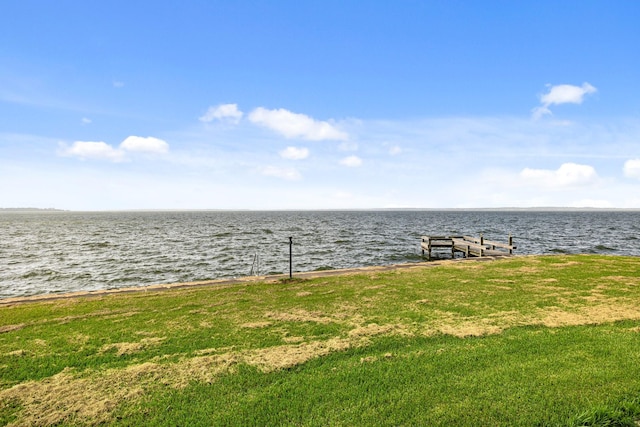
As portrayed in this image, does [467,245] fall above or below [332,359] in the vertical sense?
below

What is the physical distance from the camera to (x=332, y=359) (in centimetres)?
621

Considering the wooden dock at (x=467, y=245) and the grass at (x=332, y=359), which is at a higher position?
the grass at (x=332, y=359)

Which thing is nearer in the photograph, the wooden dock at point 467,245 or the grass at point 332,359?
the grass at point 332,359

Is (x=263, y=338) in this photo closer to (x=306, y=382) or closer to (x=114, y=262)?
(x=306, y=382)

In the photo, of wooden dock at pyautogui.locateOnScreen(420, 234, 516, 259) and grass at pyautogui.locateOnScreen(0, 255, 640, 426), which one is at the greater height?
grass at pyautogui.locateOnScreen(0, 255, 640, 426)

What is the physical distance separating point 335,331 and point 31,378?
18.7 feet

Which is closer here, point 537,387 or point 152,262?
point 537,387

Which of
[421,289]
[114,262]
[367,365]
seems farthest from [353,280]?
[114,262]

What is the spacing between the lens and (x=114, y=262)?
29.5 m

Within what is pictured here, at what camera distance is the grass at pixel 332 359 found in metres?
4.63

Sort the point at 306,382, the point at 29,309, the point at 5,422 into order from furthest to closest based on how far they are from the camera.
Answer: the point at 29,309
the point at 306,382
the point at 5,422

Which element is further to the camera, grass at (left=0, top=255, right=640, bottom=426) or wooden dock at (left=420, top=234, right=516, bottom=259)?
wooden dock at (left=420, top=234, right=516, bottom=259)

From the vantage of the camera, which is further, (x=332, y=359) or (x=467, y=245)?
(x=467, y=245)

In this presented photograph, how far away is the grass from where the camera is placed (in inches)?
182
